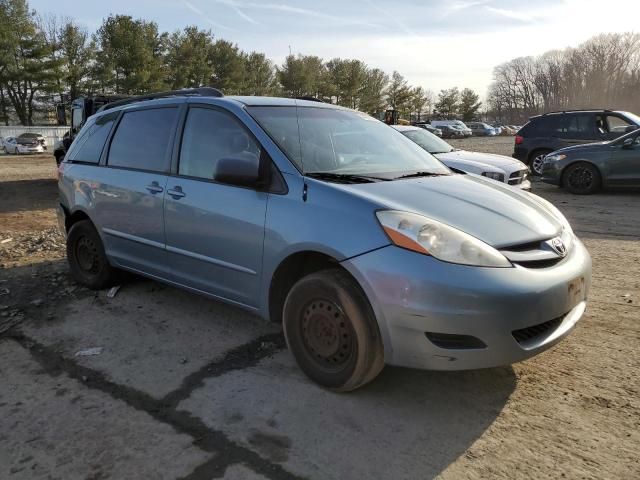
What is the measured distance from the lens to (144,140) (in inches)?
172

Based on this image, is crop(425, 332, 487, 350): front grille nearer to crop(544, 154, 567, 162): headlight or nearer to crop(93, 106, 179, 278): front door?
crop(93, 106, 179, 278): front door

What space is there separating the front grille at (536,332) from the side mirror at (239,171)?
1.74 meters

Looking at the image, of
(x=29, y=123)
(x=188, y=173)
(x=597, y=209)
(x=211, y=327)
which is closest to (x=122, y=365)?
(x=211, y=327)

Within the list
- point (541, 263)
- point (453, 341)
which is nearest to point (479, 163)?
point (541, 263)

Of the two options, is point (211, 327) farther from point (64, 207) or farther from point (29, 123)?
point (29, 123)

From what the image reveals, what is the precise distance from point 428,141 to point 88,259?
6710 millimetres

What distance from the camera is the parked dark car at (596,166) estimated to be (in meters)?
10.1

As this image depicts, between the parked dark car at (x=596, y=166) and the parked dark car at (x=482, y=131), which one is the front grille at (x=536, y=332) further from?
the parked dark car at (x=482, y=131)

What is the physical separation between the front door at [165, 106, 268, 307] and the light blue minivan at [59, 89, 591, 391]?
1 cm

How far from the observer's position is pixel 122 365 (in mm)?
3512

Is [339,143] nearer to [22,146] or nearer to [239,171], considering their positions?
[239,171]

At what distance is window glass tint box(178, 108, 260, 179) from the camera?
11.8 ft

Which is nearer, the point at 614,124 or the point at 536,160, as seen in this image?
the point at 614,124

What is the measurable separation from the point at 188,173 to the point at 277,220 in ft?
3.46
